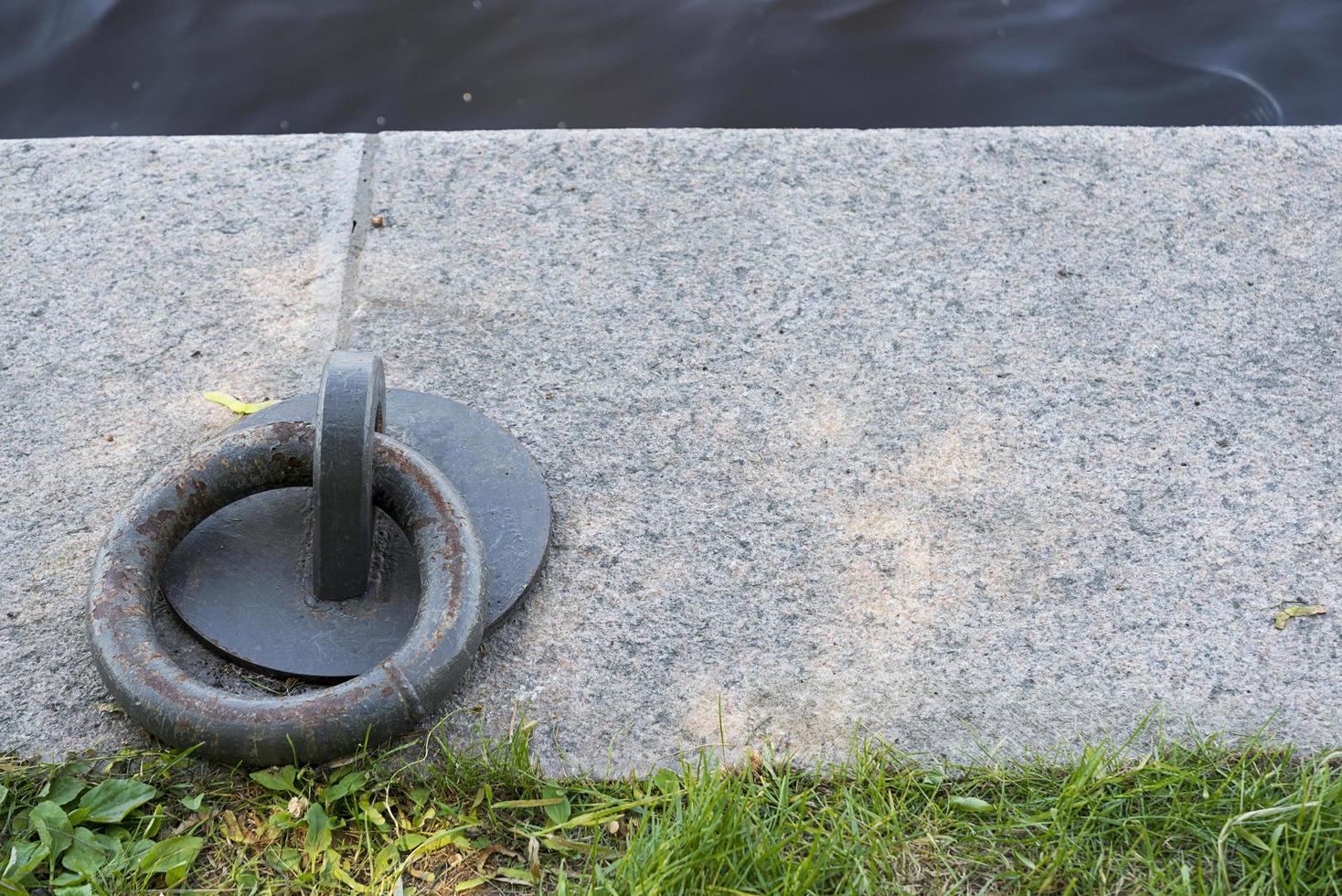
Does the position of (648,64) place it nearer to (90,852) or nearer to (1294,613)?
(1294,613)

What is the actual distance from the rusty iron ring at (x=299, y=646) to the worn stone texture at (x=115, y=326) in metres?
0.24

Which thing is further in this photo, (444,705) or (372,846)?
(444,705)

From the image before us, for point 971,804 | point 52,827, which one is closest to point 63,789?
point 52,827

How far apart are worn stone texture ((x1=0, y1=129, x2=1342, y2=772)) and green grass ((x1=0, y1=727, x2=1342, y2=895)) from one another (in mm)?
84

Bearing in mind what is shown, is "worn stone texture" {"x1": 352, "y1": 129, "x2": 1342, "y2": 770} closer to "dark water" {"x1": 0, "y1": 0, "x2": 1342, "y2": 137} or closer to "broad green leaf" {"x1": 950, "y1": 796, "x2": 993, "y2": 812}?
"broad green leaf" {"x1": 950, "y1": 796, "x2": 993, "y2": 812}

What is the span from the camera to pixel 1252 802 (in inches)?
80.3

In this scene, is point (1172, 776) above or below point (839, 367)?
below

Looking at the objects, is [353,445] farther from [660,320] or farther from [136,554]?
[660,320]

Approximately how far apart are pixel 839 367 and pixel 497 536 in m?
0.90

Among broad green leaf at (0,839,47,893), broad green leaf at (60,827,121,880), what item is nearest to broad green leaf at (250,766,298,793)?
broad green leaf at (60,827,121,880)

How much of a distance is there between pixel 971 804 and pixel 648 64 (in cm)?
362

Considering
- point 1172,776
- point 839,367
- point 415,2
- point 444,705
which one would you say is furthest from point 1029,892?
point 415,2

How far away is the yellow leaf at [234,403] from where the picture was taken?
2.65 m

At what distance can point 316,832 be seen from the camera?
6.64ft
